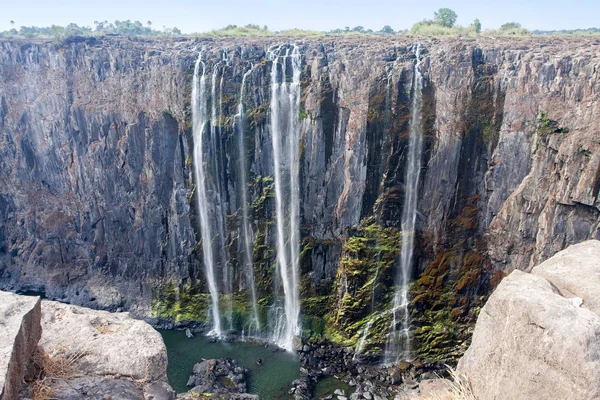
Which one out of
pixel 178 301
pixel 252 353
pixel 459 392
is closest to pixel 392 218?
pixel 252 353

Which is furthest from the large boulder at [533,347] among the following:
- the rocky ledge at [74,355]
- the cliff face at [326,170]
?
the cliff face at [326,170]

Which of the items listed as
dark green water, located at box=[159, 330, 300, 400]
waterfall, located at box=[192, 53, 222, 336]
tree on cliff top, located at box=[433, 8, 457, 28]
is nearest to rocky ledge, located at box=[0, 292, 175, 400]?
dark green water, located at box=[159, 330, 300, 400]

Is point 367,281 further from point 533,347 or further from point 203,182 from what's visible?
point 533,347

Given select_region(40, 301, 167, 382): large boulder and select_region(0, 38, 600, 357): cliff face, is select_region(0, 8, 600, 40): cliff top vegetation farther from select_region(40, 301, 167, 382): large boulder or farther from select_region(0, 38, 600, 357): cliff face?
select_region(40, 301, 167, 382): large boulder

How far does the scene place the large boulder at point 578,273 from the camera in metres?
5.22

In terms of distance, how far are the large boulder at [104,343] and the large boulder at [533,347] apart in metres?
3.87

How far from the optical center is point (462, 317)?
18859mm

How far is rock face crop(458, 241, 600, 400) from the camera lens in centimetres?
425

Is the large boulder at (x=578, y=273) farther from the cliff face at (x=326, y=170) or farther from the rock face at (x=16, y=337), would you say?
the cliff face at (x=326, y=170)

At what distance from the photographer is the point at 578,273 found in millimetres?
5738

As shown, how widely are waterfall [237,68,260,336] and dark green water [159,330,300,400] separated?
1.37 meters

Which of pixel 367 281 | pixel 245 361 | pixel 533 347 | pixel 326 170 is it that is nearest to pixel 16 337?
→ pixel 533 347

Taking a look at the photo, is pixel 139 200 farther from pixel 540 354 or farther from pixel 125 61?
pixel 540 354

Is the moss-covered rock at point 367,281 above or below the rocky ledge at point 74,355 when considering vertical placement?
below
